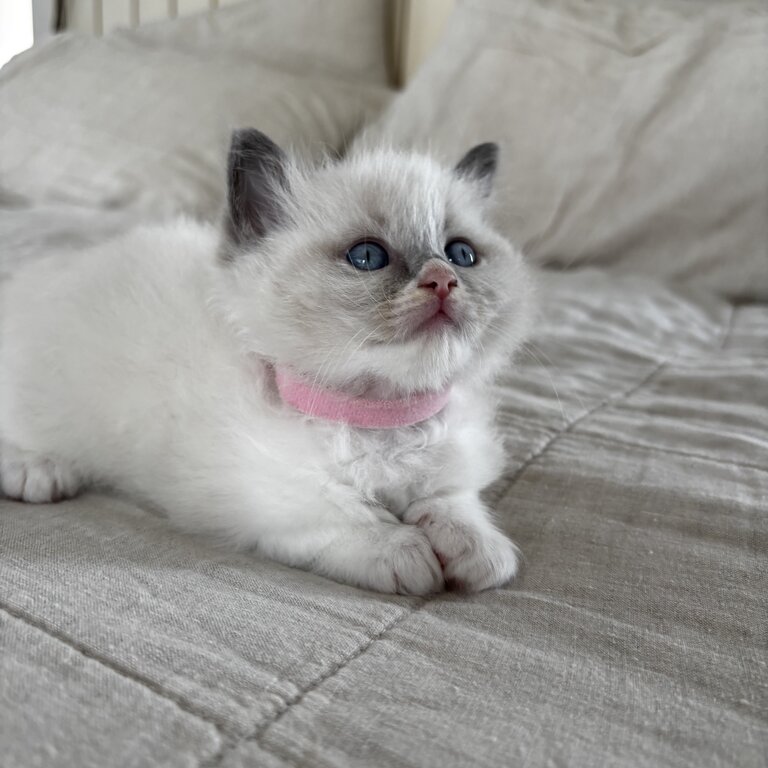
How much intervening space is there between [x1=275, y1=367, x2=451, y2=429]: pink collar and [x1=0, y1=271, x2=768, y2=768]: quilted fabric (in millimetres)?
166

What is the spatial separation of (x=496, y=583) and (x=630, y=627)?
13 centimetres

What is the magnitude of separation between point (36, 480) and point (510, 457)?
59 centimetres

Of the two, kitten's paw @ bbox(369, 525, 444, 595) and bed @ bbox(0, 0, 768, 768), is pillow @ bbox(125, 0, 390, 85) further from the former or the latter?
kitten's paw @ bbox(369, 525, 444, 595)

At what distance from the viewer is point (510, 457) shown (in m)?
1.01

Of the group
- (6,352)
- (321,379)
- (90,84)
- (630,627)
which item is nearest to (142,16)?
(90,84)

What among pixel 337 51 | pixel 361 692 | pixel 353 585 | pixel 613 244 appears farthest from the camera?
pixel 337 51

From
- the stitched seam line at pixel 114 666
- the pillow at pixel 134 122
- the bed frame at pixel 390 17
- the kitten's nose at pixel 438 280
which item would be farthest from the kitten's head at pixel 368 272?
the bed frame at pixel 390 17

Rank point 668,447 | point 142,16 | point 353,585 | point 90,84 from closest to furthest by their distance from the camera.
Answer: point 353,585, point 668,447, point 90,84, point 142,16

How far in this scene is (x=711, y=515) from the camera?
2.70 feet

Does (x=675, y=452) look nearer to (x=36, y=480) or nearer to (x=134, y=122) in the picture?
(x=36, y=480)

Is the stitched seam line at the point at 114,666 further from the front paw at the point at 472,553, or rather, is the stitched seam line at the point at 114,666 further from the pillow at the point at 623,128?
the pillow at the point at 623,128

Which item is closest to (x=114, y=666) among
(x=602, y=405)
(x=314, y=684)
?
(x=314, y=684)

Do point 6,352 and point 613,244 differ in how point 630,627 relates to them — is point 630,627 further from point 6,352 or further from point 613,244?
point 613,244

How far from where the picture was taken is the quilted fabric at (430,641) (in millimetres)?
454
